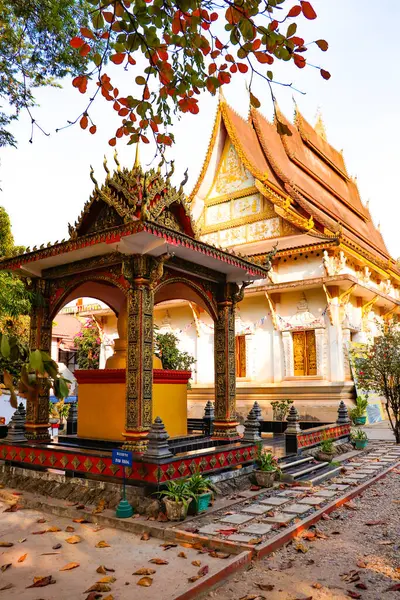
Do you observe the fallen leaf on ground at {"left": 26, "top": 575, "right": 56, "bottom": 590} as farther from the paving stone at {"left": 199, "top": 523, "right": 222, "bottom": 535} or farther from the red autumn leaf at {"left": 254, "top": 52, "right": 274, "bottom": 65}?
the red autumn leaf at {"left": 254, "top": 52, "right": 274, "bottom": 65}

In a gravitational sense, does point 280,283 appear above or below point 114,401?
above

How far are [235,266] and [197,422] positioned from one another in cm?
572

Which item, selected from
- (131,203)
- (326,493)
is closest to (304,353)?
(326,493)

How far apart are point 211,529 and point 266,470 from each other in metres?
2.52

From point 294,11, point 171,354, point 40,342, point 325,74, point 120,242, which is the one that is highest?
point 294,11

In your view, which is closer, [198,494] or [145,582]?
[145,582]

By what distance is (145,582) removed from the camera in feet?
→ 14.1

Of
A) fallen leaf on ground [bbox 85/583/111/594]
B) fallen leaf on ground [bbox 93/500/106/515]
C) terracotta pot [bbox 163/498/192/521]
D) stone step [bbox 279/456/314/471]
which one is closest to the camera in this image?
fallen leaf on ground [bbox 85/583/111/594]

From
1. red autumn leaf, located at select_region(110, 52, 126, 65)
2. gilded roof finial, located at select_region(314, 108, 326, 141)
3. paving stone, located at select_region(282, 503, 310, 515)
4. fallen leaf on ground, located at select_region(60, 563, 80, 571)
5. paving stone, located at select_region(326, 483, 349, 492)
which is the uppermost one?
gilded roof finial, located at select_region(314, 108, 326, 141)

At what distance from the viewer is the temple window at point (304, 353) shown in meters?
17.4

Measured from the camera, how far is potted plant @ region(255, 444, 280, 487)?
7.98 m

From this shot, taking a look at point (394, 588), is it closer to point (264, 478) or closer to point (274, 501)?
point (274, 501)

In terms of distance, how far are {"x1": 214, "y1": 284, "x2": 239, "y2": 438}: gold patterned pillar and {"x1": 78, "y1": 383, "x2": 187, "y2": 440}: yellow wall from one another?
69cm

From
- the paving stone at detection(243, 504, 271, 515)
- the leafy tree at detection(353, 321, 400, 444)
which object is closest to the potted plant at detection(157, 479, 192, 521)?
the paving stone at detection(243, 504, 271, 515)
